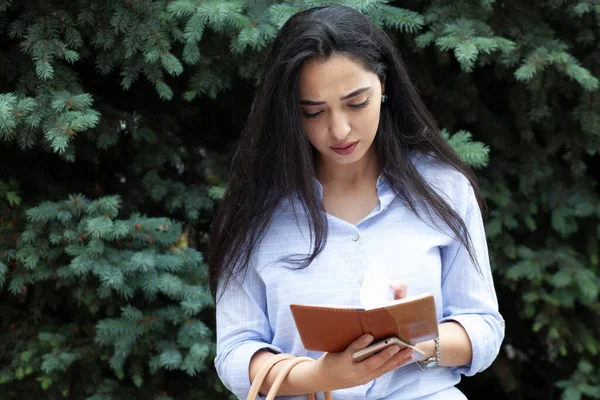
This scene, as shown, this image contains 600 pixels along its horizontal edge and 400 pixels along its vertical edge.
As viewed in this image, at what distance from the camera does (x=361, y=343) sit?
5.29 feet

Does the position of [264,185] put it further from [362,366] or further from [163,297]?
[163,297]

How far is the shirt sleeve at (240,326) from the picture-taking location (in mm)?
1940

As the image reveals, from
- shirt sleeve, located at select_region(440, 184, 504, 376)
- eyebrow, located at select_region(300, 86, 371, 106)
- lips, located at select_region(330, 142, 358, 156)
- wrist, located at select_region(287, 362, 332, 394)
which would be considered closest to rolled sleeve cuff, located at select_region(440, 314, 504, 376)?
shirt sleeve, located at select_region(440, 184, 504, 376)

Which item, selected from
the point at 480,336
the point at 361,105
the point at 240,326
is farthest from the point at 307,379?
the point at 361,105

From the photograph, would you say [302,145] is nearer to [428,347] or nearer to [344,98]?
[344,98]

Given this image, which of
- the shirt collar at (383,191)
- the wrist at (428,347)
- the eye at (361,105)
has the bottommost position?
the wrist at (428,347)

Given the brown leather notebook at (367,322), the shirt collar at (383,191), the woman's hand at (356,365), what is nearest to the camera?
the brown leather notebook at (367,322)

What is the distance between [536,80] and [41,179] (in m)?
2.07

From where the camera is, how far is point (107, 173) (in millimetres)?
3326

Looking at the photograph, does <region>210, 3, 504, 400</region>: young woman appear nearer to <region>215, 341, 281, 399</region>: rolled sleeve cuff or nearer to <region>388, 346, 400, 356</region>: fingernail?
<region>215, 341, 281, 399</region>: rolled sleeve cuff

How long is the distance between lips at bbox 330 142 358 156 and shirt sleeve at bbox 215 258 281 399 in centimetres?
39

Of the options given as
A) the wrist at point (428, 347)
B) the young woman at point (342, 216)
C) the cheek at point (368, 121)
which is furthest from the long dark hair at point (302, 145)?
the wrist at point (428, 347)

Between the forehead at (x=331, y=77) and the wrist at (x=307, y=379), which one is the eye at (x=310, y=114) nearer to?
the forehead at (x=331, y=77)

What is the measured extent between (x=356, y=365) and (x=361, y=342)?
70mm
